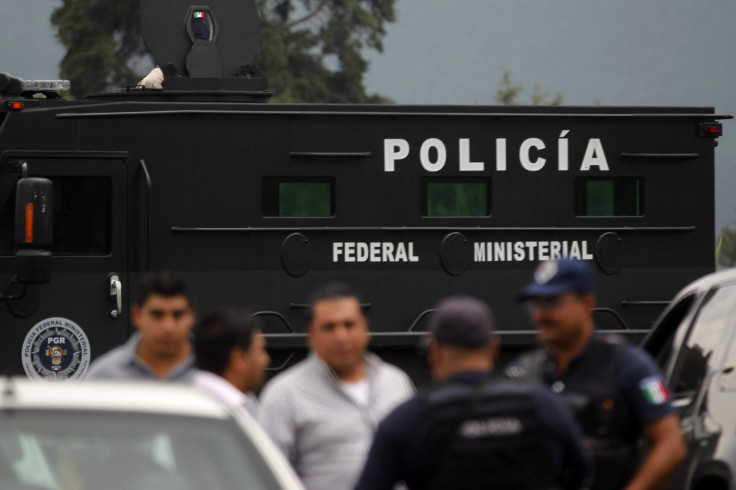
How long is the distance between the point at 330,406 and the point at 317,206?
540cm

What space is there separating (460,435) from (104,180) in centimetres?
648

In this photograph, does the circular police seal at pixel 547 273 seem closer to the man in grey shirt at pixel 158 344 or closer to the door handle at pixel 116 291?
the man in grey shirt at pixel 158 344

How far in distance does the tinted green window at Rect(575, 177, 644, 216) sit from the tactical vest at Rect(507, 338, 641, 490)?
6167mm

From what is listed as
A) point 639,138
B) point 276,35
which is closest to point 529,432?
point 639,138

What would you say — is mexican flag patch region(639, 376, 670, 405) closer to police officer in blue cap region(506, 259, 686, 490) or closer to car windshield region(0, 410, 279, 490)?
police officer in blue cap region(506, 259, 686, 490)

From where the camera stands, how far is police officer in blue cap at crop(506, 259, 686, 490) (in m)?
5.04

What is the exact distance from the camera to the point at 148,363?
5.61 meters

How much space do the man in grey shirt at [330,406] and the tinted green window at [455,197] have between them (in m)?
5.36

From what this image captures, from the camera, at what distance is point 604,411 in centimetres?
506

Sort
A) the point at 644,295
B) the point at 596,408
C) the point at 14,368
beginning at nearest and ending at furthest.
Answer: the point at 596,408 → the point at 14,368 → the point at 644,295

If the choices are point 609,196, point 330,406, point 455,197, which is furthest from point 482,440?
point 609,196

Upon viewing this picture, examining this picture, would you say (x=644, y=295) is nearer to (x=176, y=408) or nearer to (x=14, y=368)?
(x=14, y=368)

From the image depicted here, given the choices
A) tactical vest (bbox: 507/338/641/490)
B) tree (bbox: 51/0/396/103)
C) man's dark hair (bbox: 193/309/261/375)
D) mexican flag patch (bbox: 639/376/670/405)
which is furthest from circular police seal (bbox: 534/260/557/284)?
tree (bbox: 51/0/396/103)

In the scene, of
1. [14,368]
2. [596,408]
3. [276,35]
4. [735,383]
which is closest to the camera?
[596,408]
